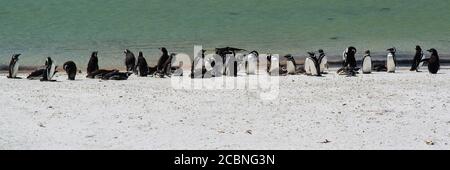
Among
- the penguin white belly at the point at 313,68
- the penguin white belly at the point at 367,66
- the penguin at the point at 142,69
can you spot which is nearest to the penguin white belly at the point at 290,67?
the penguin white belly at the point at 313,68

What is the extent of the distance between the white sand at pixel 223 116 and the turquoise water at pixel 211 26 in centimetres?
767

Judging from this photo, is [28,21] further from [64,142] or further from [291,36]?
[64,142]

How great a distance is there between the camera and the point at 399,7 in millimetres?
32938

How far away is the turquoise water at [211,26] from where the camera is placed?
2227 cm

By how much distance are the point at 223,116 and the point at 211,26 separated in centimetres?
1782

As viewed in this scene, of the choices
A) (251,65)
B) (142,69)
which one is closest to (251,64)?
(251,65)

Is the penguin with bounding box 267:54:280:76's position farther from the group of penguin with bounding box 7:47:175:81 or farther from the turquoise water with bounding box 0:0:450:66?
the turquoise water with bounding box 0:0:450:66

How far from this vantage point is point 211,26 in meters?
27.3

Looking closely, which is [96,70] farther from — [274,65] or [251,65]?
[274,65]

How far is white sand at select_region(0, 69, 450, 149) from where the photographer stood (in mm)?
7910

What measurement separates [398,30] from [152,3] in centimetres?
1361

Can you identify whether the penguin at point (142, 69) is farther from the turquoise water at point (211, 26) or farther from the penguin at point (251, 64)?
the turquoise water at point (211, 26)

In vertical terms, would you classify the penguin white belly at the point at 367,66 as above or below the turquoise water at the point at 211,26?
below
